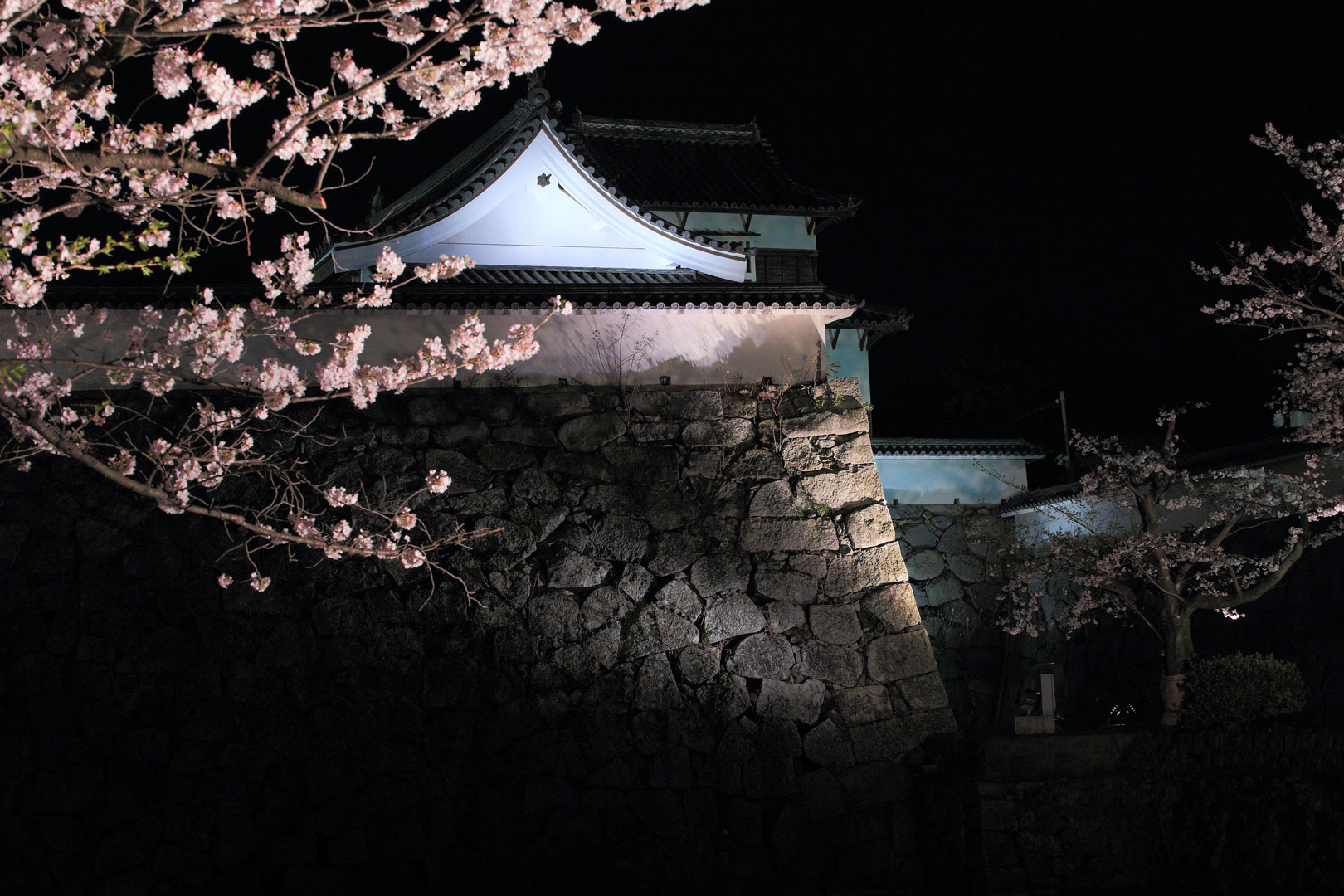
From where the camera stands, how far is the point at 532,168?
11.2 m

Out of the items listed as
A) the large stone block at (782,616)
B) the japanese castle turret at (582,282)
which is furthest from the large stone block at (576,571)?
the japanese castle turret at (582,282)

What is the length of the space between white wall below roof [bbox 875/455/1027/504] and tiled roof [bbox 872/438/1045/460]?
4.1 inches

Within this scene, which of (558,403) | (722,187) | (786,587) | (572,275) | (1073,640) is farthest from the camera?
(722,187)

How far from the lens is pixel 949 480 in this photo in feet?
51.5

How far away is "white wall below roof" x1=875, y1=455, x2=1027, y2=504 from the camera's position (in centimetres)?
1552

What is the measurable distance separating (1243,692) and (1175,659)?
0.91m

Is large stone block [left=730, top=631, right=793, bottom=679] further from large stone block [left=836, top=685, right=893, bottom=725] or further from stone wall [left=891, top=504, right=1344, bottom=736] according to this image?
stone wall [left=891, top=504, right=1344, bottom=736]

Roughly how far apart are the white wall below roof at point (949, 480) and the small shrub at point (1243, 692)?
6.42 metres

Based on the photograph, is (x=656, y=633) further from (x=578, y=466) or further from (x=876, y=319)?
(x=876, y=319)

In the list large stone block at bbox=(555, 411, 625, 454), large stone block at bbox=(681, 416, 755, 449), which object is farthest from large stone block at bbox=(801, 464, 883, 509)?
large stone block at bbox=(555, 411, 625, 454)

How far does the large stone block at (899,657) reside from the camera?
993cm

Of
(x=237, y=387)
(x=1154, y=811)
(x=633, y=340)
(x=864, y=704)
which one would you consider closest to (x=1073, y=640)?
(x=1154, y=811)

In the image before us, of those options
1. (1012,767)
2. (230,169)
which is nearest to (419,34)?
(230,169)

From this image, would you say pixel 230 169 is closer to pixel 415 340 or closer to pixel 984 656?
pixel 415 340
